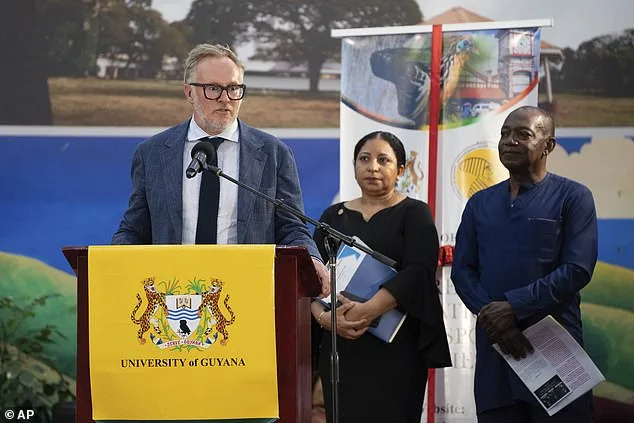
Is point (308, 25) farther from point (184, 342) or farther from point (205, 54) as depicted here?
point (184, 342)

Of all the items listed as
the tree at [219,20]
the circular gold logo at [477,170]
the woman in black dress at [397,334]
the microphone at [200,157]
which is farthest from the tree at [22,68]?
the microphone at [200,157]

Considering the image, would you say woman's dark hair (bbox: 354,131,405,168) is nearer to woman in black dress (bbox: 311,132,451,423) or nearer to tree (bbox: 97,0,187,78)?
woman in black dress (bbox: 311,132,451,423)

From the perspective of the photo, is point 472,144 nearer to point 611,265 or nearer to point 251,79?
point 611,265

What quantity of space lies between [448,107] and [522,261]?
0.91 metres

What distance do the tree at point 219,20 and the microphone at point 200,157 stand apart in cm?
283

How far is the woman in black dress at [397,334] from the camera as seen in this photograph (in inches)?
159

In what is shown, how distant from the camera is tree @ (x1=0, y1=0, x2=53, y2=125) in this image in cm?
567

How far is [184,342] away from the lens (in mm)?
2443

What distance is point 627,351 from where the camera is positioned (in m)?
5.18

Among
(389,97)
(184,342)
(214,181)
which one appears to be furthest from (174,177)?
(389,97)

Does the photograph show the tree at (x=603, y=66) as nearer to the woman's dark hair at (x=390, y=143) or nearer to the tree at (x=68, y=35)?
the woman's dark hair at (x=390, y=143)

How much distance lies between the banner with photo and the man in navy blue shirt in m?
0.40

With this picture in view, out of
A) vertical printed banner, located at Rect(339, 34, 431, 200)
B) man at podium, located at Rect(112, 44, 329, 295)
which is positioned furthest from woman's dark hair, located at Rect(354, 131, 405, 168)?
man at podium, located at Rect(112, 44, 329, 295)

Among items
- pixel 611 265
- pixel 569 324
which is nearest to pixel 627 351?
pixel 611 265
